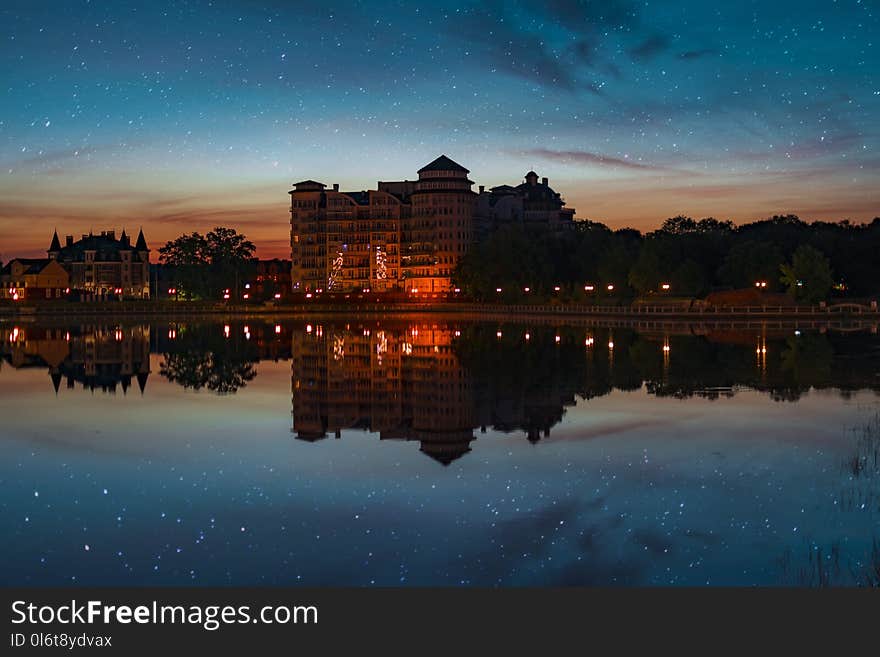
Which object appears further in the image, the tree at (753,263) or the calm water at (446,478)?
the tree at (753,263)

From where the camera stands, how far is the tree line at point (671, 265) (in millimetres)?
121438

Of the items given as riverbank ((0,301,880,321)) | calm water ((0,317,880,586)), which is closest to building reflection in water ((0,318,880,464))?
calm water ((0,317,880,586))

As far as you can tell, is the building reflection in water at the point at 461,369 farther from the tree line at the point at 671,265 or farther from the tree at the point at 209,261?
the tree at the point at 209,261

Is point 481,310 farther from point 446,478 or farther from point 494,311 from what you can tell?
point 446,478

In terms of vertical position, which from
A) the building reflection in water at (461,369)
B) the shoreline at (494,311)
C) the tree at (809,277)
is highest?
the tree at (809,277)

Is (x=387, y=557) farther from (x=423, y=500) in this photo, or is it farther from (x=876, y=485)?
(x=876, y=485)

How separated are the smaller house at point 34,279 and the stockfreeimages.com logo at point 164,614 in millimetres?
194668

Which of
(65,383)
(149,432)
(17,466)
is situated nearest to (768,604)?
(17,466)

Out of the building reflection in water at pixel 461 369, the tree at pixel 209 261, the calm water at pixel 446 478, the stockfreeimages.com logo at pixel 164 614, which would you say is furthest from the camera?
the tree at pixel 209 261

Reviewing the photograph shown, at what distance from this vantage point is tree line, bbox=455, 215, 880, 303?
121m

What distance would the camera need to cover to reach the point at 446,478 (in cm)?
2011

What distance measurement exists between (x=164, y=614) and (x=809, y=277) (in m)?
112

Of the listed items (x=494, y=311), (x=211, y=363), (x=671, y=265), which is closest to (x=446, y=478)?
(x=211, y=363)

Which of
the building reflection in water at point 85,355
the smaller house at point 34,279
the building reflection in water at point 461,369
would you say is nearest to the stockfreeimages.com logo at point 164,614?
the building reflection in water at point 461,369
